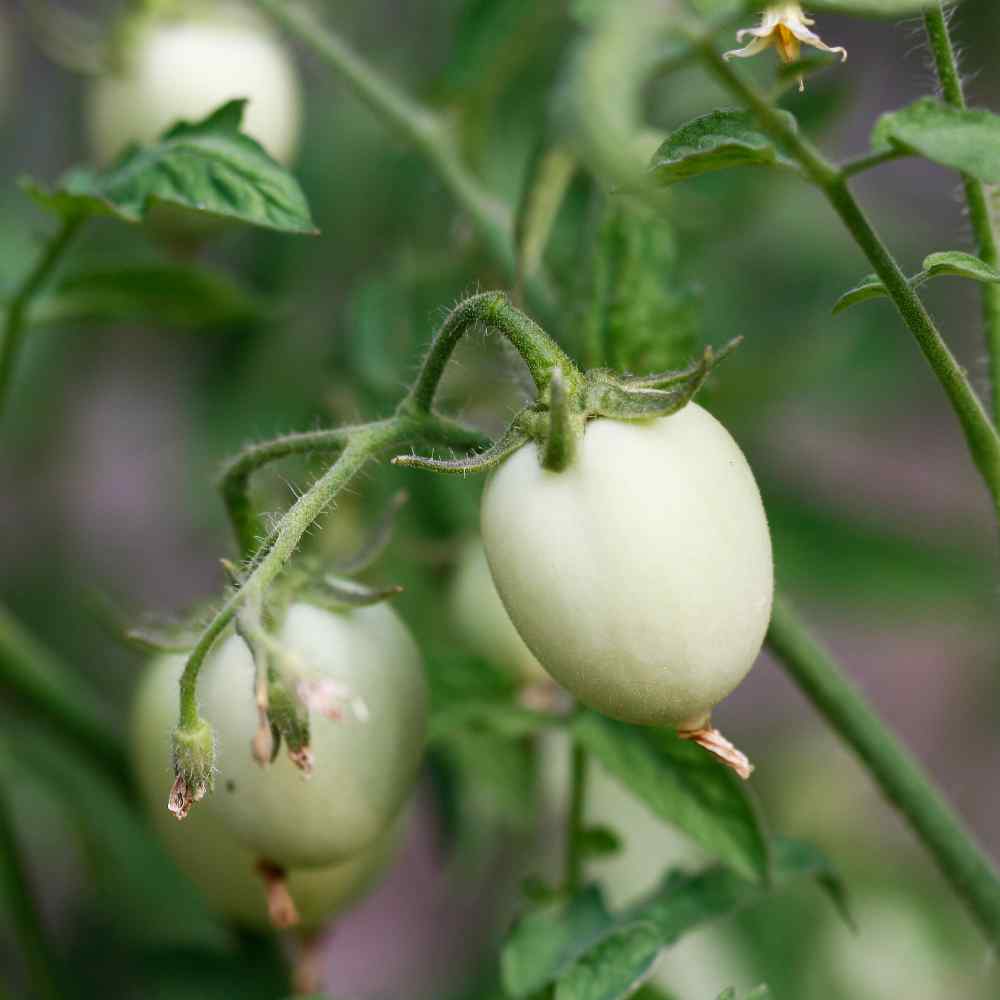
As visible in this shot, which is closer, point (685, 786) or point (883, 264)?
point (883, 264)

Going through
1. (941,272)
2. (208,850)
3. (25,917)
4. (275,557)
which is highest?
(941,272)

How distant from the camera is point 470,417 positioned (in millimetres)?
1001

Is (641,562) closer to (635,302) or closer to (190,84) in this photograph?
(635,302)

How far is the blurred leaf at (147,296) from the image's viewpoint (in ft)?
2.71

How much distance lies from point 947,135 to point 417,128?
45cm

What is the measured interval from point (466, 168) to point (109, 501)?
143cm

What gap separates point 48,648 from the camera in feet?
4.33

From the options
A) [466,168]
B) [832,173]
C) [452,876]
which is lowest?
[452,876]

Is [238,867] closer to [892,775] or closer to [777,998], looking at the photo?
[892,775]

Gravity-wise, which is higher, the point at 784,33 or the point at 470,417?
the point at 784,33

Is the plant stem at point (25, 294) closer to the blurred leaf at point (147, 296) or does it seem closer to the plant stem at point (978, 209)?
the blurred leaf at point (147, 296)

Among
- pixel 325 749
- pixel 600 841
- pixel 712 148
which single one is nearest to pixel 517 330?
pixel 712 148

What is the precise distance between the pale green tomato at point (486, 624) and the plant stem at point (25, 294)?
0.88 ft

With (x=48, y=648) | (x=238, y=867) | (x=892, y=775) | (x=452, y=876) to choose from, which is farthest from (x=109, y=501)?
(x=892, y=775)
